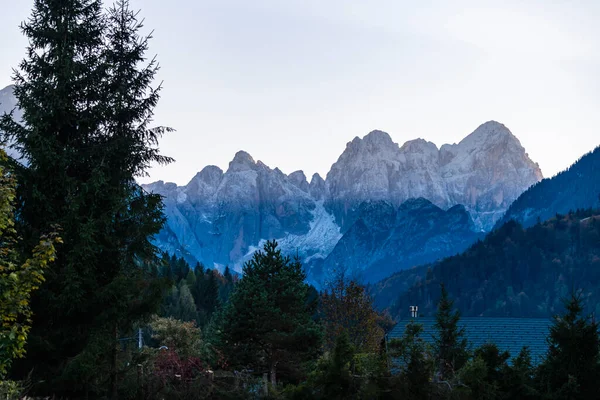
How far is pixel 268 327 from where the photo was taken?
30906 millimetres

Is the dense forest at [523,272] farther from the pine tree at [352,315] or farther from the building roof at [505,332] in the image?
the building roof at [505,332]

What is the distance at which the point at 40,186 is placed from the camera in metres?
19.2

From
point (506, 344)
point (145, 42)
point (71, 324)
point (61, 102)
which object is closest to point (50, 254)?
point (71, 324)

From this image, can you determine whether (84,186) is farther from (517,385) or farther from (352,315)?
(352,315)

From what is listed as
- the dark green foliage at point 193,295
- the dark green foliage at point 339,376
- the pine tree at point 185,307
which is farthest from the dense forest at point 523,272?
the dark green foliage at point 339,376

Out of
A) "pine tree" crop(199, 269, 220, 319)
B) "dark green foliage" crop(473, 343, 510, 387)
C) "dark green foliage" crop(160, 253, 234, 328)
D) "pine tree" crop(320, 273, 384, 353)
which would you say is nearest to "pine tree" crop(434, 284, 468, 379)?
"dark green foliage" crop(473, 343, 510, 387)

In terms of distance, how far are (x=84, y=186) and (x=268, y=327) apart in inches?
572

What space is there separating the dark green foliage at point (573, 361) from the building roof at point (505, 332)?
64.9 feet

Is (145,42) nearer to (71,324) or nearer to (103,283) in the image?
(103,283)

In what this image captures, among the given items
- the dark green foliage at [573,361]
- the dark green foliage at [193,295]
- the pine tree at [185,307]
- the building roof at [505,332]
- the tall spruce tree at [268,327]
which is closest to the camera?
the dark green foliage at [573,361]

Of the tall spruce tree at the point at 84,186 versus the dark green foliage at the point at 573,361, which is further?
the tall spruce tree at the point at 84,186

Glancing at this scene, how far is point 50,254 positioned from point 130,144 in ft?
28.5

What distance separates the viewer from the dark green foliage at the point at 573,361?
16.8 metres

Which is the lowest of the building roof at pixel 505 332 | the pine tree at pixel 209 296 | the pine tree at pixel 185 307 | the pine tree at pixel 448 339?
the pine tree at pixel 448 339
